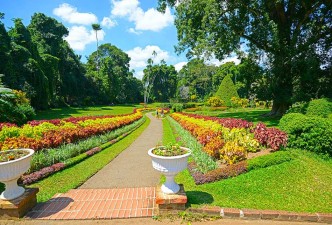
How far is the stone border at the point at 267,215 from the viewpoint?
4.55m

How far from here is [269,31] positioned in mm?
14555

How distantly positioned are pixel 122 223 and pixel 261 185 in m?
3.30

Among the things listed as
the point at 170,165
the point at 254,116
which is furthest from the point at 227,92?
the point at 170,165

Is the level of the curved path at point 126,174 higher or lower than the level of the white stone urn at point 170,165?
lower

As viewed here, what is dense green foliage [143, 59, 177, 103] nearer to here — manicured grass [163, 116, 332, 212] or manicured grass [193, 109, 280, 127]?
manicured grass [193, 109, 280, 127]

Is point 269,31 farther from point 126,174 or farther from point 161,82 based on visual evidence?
point 161,82

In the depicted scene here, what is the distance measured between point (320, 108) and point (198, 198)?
8.66 metres

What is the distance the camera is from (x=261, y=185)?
575cm

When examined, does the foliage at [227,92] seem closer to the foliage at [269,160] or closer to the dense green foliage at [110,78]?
the dense green foliage at [110,78]

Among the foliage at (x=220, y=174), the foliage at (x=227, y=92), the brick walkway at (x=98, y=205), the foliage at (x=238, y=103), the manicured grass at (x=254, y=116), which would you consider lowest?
the brick walkway at (x=98, y=205)

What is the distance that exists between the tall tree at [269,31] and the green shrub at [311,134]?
8.06 metres

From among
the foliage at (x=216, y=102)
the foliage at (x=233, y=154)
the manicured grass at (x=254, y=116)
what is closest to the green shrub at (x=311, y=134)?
the foliage at (x=233, y=154)

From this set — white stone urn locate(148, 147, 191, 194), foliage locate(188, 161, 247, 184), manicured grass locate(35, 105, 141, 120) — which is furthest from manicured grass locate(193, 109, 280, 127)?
manicured grass locate(35, 105, 141, 120)

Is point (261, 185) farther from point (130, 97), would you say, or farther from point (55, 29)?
point (130, 97)
